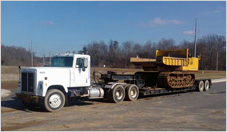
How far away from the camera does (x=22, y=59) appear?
83.8 m

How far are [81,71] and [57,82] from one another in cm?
142

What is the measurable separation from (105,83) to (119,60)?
6744 centimetres

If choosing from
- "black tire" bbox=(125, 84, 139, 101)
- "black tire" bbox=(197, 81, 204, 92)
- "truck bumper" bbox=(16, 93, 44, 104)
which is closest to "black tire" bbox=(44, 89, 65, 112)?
"truck bumper" bbox=(16, 93, 44, 104)

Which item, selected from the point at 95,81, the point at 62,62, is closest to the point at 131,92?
the point at 95,81

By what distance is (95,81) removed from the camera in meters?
14.6

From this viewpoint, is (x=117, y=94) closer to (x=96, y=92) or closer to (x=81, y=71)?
(x=96, y=92)

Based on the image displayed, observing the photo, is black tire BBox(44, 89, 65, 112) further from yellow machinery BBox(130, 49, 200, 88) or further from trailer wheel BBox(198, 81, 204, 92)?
trailer wheel BBox(198, 81, 204, 92)

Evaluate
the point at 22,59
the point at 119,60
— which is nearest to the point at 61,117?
the point at 119,60

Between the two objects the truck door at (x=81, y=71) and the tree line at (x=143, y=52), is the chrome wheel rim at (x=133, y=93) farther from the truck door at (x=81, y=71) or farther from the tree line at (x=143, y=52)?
the tree line at (x=143, y=52)

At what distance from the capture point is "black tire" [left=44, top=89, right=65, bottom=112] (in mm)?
10836

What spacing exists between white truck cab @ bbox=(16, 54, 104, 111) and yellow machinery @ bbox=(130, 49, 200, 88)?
17.5 feet

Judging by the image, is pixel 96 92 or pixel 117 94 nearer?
pixel 96 92

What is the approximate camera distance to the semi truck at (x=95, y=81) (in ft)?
36.2

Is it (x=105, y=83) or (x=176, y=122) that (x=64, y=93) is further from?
(x=176, y=122)
